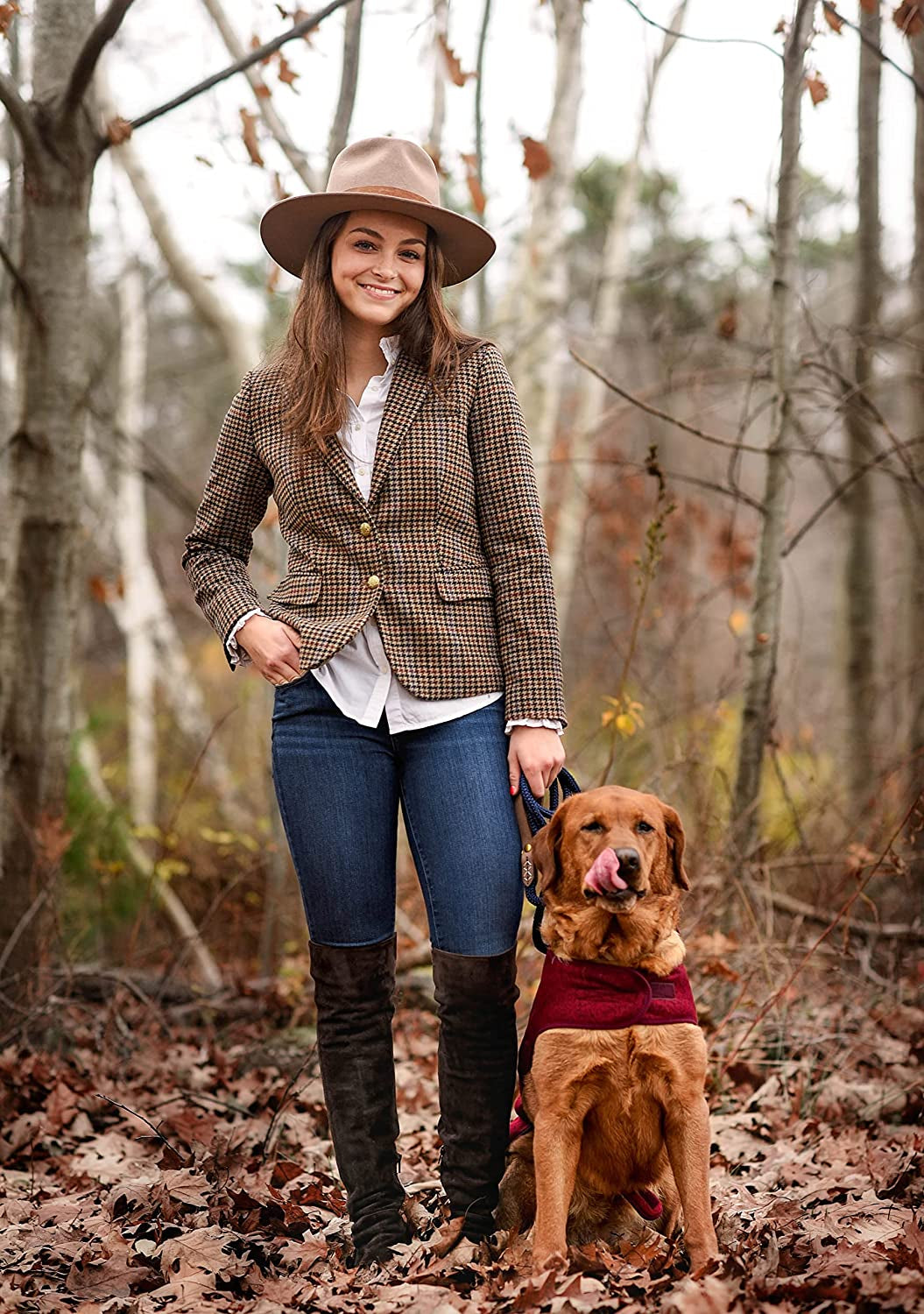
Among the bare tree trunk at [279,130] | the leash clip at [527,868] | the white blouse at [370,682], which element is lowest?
the leash clip at [527,868]

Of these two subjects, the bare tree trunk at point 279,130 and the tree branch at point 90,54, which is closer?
the tree branch at point 90,54

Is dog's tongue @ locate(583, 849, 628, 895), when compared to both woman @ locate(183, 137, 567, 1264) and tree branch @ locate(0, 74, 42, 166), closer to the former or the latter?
woman @ locate(183, 137, 567, 1264)

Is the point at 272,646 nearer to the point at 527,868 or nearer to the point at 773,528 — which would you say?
the point at 527,868

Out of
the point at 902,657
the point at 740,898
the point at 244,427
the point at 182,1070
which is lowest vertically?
the point at 182,1070

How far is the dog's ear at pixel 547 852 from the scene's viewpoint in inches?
114

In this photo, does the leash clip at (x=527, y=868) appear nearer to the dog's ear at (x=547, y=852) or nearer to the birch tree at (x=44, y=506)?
the dog's ear at (x=547, y=852)

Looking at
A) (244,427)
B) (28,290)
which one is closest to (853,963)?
(244,427)

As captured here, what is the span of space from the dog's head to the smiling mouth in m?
1.30

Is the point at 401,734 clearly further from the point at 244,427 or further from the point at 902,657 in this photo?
the point at 902,657

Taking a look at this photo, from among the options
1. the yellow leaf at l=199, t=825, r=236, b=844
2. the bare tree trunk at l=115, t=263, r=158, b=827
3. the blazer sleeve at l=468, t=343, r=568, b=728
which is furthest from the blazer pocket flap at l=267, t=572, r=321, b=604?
the bare tree trunk at l=115, t=263, r=158, b=827

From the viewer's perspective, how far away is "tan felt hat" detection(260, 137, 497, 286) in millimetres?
3000

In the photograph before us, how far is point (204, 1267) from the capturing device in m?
2.81

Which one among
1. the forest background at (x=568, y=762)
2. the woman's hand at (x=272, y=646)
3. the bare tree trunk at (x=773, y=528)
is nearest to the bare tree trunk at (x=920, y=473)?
the forest background at (x=568, y=762)

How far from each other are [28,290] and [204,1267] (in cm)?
335
